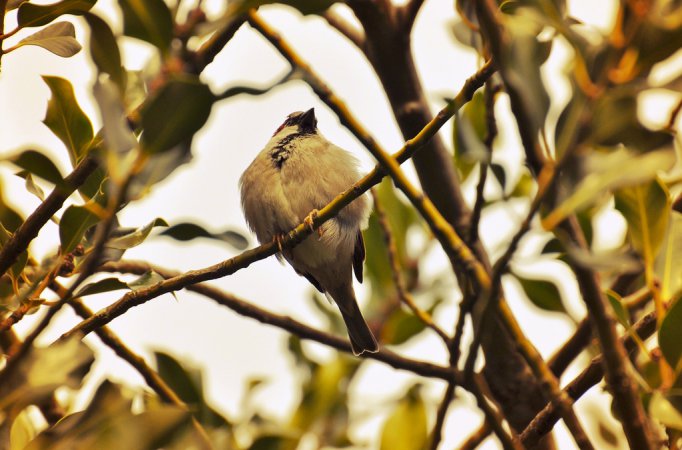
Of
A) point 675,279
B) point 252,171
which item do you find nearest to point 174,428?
point 675,279

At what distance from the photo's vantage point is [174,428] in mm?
1331

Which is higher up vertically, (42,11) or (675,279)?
(42,11)

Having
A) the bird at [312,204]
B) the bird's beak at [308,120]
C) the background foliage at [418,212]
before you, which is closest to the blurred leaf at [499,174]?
the background foliage at [418,212]

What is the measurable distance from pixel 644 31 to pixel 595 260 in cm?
30

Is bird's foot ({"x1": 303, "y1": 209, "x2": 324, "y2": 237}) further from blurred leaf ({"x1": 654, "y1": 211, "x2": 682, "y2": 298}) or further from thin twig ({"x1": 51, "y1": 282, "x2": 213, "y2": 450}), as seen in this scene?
blurred leaf ({"x1": 654, "y1": 211, "x2": 682, "y2": 298})

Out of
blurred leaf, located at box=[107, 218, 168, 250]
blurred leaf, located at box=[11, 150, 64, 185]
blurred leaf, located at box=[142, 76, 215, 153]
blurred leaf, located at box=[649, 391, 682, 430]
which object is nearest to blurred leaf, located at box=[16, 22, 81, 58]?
blurred leaf, located at box=[107, 218, 168, 250]

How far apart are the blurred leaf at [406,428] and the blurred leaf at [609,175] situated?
1385mm

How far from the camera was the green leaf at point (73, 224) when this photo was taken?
6.27ft

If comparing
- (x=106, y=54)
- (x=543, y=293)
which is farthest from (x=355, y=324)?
(x=106, y=54)

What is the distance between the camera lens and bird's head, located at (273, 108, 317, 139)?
4.66m

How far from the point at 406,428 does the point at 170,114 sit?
4.89ft

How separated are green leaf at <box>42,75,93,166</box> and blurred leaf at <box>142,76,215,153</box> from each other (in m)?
1.02

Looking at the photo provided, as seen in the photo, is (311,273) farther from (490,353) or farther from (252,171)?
(490,353)

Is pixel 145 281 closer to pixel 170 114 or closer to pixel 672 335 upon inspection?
pixel 170 114
